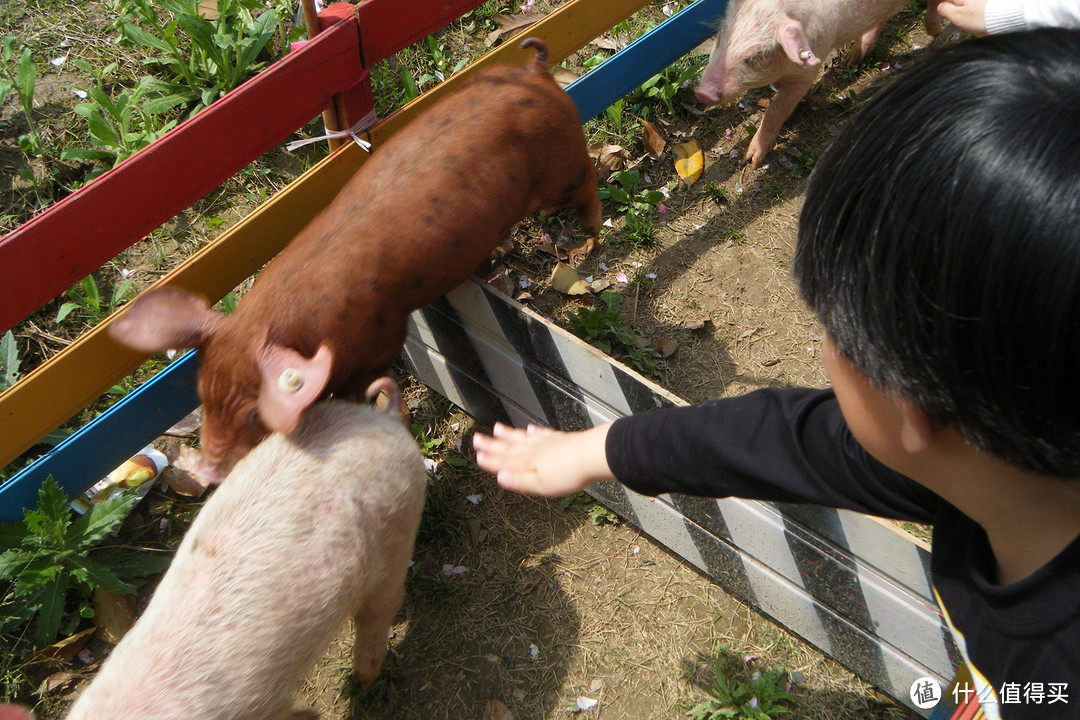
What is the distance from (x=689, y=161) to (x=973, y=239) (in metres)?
3.35

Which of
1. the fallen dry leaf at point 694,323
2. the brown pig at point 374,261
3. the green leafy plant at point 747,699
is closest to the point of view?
the brown pig at point 374,261

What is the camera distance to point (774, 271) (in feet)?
12.2

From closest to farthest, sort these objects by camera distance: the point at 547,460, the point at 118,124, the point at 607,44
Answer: the point at 547,460, the point at 118,124, the point at 607,44

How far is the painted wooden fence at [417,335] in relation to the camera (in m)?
2.29

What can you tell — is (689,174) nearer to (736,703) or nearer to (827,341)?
(736,703)

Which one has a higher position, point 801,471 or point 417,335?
point 801,471

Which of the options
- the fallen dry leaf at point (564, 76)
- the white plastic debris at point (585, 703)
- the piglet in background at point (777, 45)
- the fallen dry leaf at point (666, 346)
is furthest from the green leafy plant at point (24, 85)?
the white plastic debris at point (585, 703)

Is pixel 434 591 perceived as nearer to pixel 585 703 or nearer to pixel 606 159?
pixel 585 703

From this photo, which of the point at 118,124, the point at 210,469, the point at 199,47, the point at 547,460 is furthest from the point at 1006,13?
the point at 118,124

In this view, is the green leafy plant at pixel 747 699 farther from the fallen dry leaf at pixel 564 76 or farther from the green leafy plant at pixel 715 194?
the fallen dry leaf at pixel 564 76

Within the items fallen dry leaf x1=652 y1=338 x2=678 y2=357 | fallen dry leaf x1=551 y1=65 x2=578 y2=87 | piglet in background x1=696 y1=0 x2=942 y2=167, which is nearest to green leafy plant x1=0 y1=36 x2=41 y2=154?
fallen dry leaf x1=551 y1=65 x2=578 y2=87

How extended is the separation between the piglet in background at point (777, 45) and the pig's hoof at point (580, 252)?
0.96 metres

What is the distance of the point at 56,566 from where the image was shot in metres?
2.62

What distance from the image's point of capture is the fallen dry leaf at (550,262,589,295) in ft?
11.8
